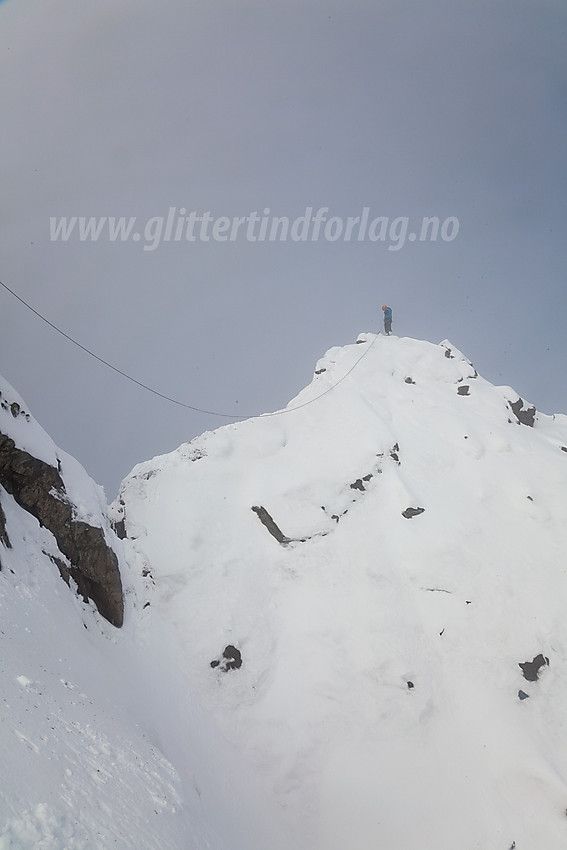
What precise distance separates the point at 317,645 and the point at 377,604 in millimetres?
3890

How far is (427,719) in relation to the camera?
1952 cm

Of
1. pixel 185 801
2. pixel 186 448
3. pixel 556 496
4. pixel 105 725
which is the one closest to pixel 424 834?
pixel 185 801

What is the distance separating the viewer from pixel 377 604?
75.4 ft

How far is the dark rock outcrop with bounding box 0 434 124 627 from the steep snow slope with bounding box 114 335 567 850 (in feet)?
7.53

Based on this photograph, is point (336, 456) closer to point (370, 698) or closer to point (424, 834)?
point (370, 698)

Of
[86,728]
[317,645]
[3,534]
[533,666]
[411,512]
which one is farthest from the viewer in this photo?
[411,512]

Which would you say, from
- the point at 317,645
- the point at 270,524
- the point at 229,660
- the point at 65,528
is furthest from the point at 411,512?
the point at 65,528

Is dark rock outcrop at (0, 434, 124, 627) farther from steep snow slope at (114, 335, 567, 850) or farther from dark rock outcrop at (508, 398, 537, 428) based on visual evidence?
dark rock outcrop at (508, 398, 537, 428)

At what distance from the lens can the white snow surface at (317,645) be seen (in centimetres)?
871

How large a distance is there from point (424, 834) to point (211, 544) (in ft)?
52.2

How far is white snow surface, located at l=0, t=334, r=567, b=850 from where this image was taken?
8711 mm

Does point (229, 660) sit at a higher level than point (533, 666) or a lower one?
lower

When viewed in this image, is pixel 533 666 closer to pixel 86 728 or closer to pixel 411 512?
pixel 411 512

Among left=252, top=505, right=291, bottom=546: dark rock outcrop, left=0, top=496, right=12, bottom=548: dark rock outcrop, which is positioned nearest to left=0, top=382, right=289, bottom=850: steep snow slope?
left=0, top=496, right=12, bottom=548: dark rock outcrop
